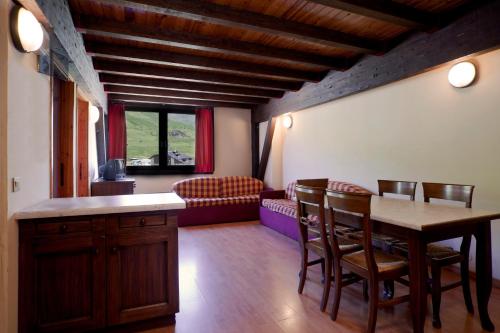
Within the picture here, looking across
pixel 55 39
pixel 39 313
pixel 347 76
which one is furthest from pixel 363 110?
pixel 39 313

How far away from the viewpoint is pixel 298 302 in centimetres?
228

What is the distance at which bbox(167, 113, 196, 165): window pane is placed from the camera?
643 centimetres

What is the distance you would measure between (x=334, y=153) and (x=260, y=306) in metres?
2.96

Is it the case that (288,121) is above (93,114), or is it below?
above

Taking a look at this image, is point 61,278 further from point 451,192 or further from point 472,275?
point 472,275

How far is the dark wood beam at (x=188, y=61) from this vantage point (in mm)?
3389

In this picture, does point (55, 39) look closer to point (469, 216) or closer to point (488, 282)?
point (469, 216)

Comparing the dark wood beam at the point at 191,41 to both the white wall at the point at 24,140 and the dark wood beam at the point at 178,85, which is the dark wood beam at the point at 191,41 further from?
the dark wood beam at the point at 178,85

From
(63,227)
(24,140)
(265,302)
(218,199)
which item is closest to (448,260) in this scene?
(265,302)

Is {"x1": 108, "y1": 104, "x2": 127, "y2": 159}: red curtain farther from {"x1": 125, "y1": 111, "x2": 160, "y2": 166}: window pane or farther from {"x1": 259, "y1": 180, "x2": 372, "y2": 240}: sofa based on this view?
{"x1": 259, "y1": 180, "x2": 372, "y2": 240}: sofa

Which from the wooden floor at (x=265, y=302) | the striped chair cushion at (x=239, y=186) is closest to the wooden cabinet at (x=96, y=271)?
the wooden floor at (x=265, y=302)

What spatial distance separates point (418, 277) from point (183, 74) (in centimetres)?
395

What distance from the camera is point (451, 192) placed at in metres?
2.29

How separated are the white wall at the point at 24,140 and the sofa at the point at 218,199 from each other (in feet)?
9.90
